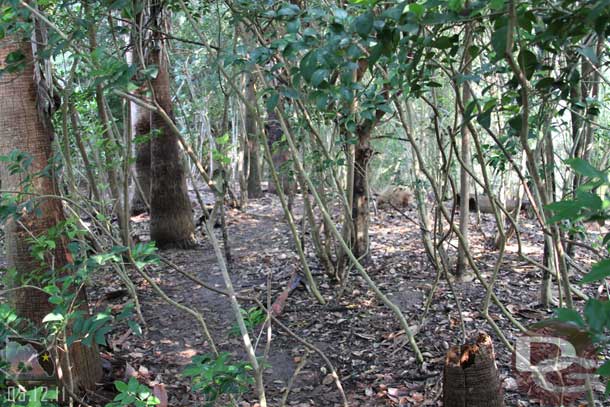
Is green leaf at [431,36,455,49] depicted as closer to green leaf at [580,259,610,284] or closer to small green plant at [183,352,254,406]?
green leaf at [580,259,610,284]

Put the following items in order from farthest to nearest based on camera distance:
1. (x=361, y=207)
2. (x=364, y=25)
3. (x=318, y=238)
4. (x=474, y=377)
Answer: (x=361, y=207)
(x=318, y=238)
(x=474, y=377)
(x=364, y=25)

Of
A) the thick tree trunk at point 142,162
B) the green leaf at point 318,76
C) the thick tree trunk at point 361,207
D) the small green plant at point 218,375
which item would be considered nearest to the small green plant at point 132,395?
the small green plant at point 218,375

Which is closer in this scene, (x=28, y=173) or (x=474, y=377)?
(x=474, y=377)

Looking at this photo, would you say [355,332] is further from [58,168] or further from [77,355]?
[58,168]

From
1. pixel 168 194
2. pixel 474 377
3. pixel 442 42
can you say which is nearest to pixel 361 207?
pixel 168 194

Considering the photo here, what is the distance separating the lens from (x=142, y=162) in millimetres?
8828

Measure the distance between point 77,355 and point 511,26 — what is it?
3.14 meters

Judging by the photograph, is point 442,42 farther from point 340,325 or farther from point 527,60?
point 340,325

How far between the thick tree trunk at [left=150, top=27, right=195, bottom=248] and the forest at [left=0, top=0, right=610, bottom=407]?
26 mm

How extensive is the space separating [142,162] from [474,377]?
7.16 m

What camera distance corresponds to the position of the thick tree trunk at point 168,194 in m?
7.05

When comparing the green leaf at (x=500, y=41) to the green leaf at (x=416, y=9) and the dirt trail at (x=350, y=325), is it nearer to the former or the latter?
the green leaf at (x=416, y=9)

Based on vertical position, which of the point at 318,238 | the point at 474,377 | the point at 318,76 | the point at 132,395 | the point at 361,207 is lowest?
the point at 474,377

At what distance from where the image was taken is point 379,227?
8070 mm
